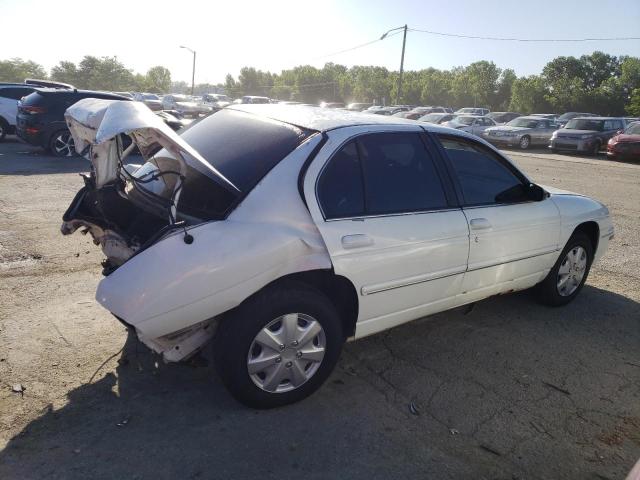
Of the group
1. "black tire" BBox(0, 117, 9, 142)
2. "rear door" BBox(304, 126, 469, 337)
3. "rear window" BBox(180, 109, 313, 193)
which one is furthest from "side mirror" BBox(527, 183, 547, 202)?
"black tire" BBox(0, 117, 9, 142)

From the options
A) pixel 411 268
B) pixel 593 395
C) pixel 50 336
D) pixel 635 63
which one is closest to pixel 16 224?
pixel 50 336

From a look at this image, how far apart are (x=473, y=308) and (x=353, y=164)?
2.12 meters

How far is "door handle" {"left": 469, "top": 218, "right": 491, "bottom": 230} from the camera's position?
351 centimetres

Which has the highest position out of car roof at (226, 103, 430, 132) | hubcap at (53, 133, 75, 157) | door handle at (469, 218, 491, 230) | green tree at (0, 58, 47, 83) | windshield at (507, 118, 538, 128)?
green tree at (0, 58, 47, 83)

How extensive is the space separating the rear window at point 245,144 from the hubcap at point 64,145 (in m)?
10.1

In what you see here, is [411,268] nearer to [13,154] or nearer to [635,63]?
[13,154]

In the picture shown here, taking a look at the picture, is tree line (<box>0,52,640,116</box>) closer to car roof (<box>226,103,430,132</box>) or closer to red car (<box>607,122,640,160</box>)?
red car (<box>607,122,640,160</box>)

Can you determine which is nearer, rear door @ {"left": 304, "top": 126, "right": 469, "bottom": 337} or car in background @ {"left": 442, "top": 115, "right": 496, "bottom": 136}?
rear door @ {"left": 304, "top": 126, "right": 469, "bottom": 337}

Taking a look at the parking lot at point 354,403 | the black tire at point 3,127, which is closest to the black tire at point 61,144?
the black tire at point 3,127

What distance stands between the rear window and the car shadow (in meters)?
1.12

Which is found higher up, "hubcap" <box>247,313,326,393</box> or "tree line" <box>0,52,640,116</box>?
"tree line" <box>0,52,640,116</box>

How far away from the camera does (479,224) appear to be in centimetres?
355

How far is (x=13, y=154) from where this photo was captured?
12289 mm

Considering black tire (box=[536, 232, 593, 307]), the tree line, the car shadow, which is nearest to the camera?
the car shadow
